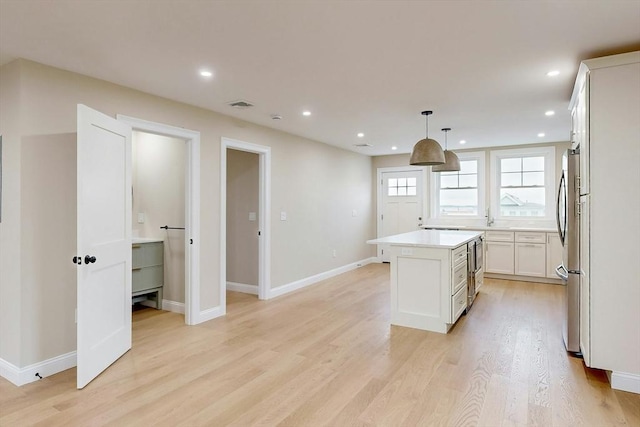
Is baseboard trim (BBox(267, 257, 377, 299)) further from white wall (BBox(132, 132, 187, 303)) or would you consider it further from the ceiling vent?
the ceiling vent

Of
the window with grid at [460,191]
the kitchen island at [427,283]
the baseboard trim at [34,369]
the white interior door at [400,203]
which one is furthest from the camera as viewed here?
the white interior door at [400,203]

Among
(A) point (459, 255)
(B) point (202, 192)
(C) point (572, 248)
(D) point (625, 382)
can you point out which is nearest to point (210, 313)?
(B) point (202, 192)

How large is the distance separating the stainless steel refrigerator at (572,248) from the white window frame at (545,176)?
145 inches

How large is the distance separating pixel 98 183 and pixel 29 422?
1616 mm

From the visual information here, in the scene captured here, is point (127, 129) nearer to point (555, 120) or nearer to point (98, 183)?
point (98, 183)

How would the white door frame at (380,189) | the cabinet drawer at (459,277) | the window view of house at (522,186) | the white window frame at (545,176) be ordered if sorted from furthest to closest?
1. the white door frame at (380,189)
2. the window view of house at (522,186)
3. the white window frame at (545,176)
4. the cabinet drawer at (459,277)

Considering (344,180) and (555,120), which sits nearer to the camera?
(555,120)

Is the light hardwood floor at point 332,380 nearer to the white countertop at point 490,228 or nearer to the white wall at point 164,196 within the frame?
the white wall at point 164,196

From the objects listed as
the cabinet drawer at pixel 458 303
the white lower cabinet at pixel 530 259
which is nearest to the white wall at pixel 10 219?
the cabinet drawer at pixel 458 303

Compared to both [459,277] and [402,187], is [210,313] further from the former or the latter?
[402,187]

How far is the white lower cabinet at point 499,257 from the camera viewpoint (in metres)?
6.23

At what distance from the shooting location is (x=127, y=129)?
319 cm

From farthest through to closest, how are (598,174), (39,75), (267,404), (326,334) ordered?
(326,334), (39,75), (598,174), (267,404)

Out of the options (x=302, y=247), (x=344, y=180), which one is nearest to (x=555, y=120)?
(x=344, y=180)
